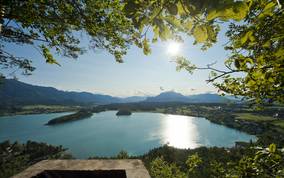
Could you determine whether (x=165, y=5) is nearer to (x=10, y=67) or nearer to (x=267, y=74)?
(x=267, y=74)

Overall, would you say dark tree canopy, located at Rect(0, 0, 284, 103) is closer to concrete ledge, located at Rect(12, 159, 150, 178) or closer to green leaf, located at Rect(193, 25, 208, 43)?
green leaf, located at Rect(193, 25, 208, 43)

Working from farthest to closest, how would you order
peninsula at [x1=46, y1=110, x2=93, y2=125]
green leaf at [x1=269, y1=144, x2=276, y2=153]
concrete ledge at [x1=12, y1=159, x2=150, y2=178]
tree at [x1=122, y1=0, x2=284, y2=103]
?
peninsula at [x1=46, y1=110, x2=93, y2=125] → concrete ledge at [x1=12, y1=159, x2=150, y2=178] → green leaf at [x1=269, y1=144, x2=276, y2=153] → tree at [x1=122, y1=0, x2=284, y2=103]

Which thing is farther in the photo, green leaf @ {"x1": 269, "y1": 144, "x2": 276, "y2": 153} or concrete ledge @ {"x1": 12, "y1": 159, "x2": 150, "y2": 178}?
concrete ledge @ {"x1": 12, "y1": 159, "x2": 150, "y2": 178}

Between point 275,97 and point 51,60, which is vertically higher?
point 51,60

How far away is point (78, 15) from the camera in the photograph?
167 inches

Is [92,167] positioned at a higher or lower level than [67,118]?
higher

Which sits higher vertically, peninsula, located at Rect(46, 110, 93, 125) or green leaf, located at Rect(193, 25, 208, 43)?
green leaf, located at Rect(193, 25, 208, 43)

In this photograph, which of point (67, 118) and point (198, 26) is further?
point (67, 118)

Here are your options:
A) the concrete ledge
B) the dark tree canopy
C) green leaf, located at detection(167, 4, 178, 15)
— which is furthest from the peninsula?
green leaf, located at detection(167, 4, 178, 15)

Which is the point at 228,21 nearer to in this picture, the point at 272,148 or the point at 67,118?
the point at 272,148

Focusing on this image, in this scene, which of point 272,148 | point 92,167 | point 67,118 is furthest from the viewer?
point 67,118

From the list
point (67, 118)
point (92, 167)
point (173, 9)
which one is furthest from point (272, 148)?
point (67, 118)

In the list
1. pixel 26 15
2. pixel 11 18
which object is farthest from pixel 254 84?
pixel 11 18

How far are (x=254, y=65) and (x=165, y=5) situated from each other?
1308mm
